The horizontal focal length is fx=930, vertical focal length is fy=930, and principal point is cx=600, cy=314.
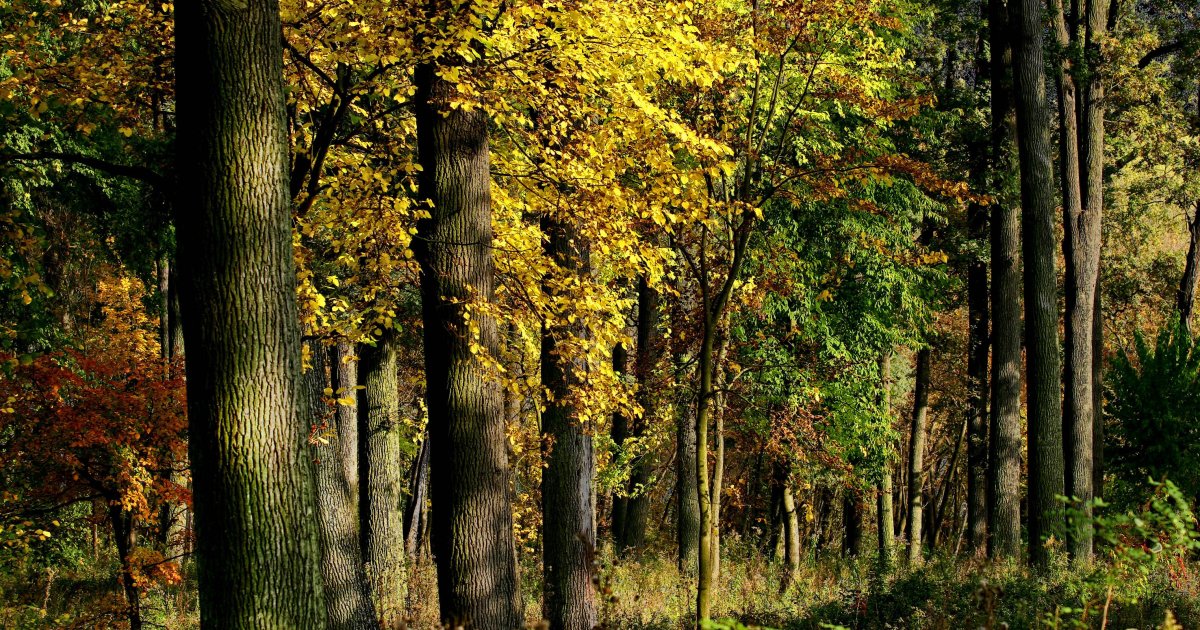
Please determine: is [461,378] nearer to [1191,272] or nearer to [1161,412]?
[1161,412]

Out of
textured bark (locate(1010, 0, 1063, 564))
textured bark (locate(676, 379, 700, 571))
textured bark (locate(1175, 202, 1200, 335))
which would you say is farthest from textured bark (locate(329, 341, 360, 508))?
textured bark (locate(1175, 202, 1200, 335))

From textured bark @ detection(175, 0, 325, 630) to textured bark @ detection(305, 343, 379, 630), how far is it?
4953 millimetres

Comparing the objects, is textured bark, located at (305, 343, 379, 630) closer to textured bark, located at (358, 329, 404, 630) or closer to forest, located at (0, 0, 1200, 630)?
forest, located at (0, 0, 1200, 630)

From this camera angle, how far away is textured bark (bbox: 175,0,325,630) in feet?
15.7

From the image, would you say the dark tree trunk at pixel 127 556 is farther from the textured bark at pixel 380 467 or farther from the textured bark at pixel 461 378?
the textured bark at pixel 461 378

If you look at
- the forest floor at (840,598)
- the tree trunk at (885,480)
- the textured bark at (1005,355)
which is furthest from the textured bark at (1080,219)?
the tree trunk at (885,480)

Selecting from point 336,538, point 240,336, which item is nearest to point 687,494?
point 336,538

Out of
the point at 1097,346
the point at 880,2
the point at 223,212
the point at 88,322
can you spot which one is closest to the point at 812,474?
the point at 1097,346

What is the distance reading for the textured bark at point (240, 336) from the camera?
15.7 feet

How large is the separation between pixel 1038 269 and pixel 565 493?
22.4 ft

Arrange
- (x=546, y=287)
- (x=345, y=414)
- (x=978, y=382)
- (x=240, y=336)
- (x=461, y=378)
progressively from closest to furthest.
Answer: (x=240, y=336), (x=461, y=378), (x=546, y=287), (x=345, y=414), (x=978, y=382)

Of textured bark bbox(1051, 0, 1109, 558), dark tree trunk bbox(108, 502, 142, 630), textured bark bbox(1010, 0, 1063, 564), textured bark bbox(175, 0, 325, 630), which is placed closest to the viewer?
textured bark bbox(175, 0, 325, 630)

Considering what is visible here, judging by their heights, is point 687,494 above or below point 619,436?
below

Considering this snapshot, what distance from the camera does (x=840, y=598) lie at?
9656 millimetres
